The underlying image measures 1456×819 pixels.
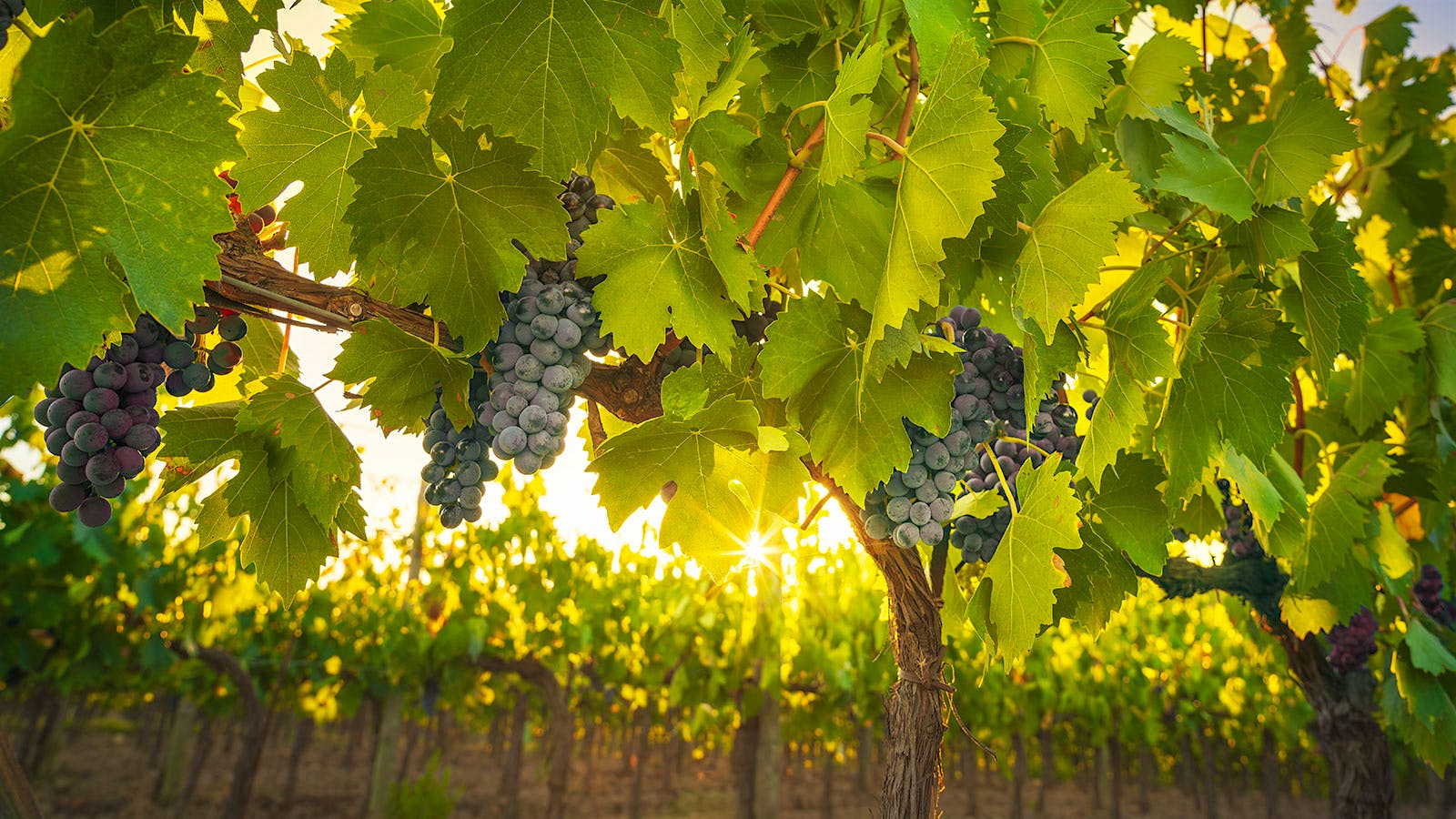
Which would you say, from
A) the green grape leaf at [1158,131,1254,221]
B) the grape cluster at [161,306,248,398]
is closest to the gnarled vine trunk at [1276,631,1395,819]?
the green grape leaf at [1158,131,1254,221]

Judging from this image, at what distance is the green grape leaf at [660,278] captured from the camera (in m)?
1.08

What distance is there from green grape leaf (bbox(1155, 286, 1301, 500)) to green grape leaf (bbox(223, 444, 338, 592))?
1446 mm

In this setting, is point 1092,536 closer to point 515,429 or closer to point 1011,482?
point 1011,482

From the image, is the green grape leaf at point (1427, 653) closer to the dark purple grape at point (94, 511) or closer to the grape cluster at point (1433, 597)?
the grape cluster at point (1433, 597)

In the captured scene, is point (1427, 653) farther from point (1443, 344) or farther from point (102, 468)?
point (102, 468)

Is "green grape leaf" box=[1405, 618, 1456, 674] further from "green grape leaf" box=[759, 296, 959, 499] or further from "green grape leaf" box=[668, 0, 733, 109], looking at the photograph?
"green grape leaf" box=[668, 0, 733, 109]

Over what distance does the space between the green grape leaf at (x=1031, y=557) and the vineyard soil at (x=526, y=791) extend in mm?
13419

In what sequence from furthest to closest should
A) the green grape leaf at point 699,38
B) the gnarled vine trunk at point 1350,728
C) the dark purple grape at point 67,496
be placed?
the gnarled vine trunk at point 1350,728 < the dark purple grape at point 67,496 < the green grape leaf at point 699,38

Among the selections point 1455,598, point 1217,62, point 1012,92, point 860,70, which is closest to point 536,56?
point 860,70

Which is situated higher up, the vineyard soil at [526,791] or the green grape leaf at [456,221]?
the green grape leaf at [456,221]

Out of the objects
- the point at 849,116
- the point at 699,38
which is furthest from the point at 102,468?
the point at 849,116

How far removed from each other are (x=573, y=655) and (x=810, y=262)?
36.0ft

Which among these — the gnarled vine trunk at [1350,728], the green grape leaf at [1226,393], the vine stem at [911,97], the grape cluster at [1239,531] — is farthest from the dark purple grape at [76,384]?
the gnarled vine trunk at [1350,728]

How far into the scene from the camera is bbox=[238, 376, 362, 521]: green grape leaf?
114 centimetres
